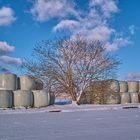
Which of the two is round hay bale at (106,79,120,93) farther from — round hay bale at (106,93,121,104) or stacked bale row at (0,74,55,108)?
stacked bale row at (0,74,55,108)

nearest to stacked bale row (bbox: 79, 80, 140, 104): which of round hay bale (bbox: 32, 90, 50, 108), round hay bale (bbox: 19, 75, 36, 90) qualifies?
round hay bale (bbox: 32, 90, 50, 108)

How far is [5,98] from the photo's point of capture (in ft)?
80.2

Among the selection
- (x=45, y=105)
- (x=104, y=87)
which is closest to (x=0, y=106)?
(x=45, y=105)

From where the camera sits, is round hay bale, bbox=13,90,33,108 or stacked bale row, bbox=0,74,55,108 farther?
round hay bale, bbox=13,90,33,108

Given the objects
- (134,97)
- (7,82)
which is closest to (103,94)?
(134,97)

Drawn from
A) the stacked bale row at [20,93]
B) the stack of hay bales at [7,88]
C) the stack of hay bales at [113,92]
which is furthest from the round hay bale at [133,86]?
the stack of hay bales at [7,88]

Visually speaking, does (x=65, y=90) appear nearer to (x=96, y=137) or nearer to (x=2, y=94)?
(x=2, y=94)

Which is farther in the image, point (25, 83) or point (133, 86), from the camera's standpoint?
point (133, 86)

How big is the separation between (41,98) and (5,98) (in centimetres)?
368

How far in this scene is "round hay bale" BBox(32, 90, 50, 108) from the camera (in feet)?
87.8

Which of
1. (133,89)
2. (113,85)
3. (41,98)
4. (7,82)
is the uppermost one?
(7,82)

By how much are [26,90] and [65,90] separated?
9.08 metres

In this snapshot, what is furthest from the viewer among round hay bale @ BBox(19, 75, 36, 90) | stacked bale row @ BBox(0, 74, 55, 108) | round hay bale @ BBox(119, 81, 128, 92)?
round hay bale @ BBox(119, 81, 128, 92)

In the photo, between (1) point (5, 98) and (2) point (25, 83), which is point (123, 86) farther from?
(1) point (5, 98)
